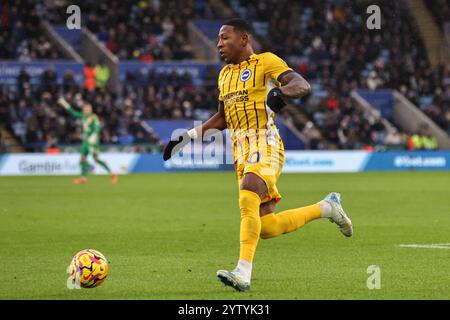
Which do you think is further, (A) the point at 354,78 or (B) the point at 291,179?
(A) the point at 354,78

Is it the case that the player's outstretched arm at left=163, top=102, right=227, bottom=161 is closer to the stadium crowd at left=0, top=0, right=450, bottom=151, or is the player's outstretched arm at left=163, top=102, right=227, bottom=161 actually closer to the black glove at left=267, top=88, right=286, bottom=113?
the black glove at left=267, top=88, right=286, bottom=113

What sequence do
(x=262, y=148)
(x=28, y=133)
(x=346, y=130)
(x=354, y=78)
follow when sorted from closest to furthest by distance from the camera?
1. (x=262, y=148)
2. (x=28, y=133)
3. (x=346, y=130)
4. (x=354, y=78)

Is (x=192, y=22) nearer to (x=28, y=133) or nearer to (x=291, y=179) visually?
(x=28, y=133)

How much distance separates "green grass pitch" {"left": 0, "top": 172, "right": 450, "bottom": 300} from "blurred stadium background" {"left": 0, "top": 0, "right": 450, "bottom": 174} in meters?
10.9

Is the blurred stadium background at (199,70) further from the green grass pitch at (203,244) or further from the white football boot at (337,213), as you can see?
the white football boot at (337,213)

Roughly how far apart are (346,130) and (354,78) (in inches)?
158

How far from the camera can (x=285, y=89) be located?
8.41 m

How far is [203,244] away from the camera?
507 inches

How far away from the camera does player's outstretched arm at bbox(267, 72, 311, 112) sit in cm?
827

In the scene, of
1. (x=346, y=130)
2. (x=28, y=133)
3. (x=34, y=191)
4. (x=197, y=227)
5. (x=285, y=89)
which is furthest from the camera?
(x=346, y=130)

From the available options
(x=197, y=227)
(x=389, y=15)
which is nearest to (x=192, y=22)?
(x=389, y=15)

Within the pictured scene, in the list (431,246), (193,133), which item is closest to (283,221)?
(193,133)

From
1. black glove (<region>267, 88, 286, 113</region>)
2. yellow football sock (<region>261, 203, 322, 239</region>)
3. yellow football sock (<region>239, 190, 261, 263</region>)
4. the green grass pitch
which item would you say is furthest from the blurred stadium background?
black glove (<region>267, 88, 286, 113</region>)

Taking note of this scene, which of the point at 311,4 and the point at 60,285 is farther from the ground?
the point at 311,4
